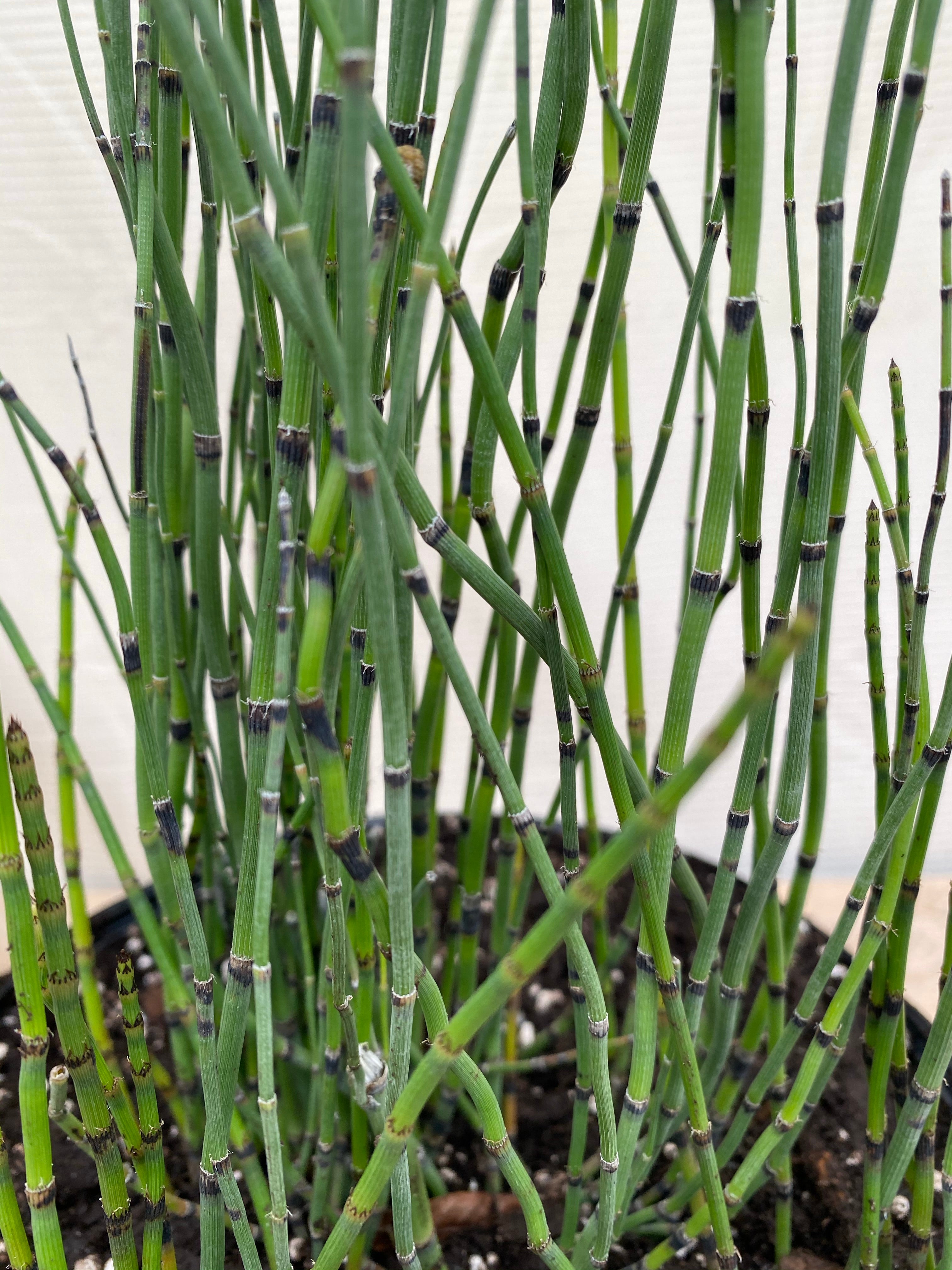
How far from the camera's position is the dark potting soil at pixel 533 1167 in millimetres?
466

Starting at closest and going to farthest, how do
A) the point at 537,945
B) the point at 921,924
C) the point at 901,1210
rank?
1. the point at 537,945
2. the point at 901,1210
3. the point at 921,924

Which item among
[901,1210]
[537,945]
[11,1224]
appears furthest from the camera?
[901,1210]

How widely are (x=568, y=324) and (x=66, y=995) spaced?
696mm

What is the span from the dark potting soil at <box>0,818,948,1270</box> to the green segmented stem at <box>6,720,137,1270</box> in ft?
0.41

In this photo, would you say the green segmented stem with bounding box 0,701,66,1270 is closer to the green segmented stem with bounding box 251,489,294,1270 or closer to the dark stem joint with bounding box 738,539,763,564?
the green segmented stem with bounding box 251,489,294,1270

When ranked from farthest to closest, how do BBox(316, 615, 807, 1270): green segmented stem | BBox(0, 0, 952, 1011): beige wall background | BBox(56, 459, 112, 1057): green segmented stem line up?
1. BBox(0, 0, 952, 1011): beige wall background
2. BBox(56, 459, 112, 1057): green segmented stem
3. BBox(316, 615, 807, 1270): green segmented stem

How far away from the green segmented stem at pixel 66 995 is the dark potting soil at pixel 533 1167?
124mm

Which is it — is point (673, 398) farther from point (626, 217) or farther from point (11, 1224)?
point (11, 1224)

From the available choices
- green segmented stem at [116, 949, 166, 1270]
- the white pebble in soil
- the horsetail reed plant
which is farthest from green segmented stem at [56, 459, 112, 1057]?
the white pebble in soil

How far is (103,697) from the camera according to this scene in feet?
3.02

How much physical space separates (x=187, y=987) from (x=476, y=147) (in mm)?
613

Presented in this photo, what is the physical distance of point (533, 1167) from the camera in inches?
21.3

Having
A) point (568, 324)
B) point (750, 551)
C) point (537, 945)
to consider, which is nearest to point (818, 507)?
point (750, 551)

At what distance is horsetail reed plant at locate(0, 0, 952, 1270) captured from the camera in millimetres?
227
